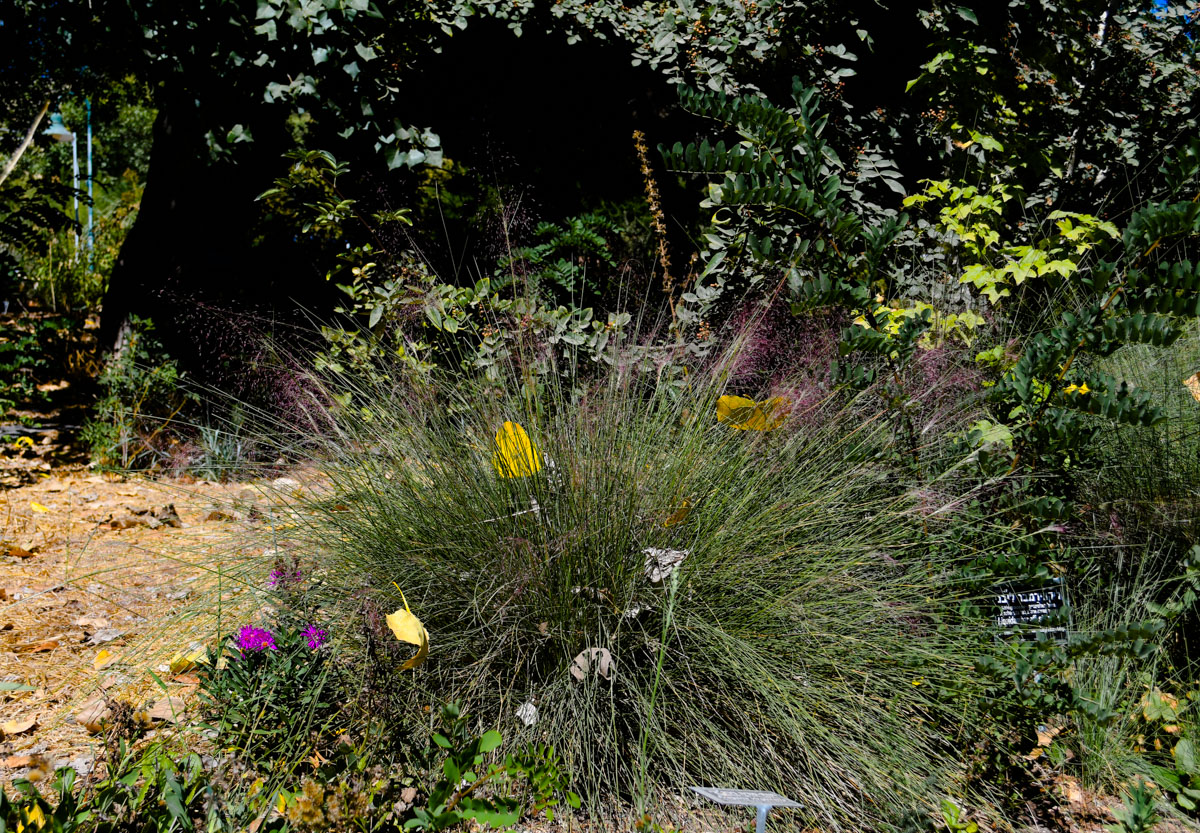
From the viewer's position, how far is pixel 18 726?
83.4 inches

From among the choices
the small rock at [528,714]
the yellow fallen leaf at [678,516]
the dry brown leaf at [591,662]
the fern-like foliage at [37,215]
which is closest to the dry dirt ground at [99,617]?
the small rock at [528,714]

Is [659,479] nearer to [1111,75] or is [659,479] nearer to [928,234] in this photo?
[928,234]

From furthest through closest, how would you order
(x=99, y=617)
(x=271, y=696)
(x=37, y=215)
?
(x=37, y=215) → (x=99, y=617) → (x=271, y=696)

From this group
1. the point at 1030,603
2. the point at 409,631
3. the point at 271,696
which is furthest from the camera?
the point at 1030,603

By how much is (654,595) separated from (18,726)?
65.3 inches

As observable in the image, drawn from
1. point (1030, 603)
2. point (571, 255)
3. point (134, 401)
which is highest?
point (571, 255)

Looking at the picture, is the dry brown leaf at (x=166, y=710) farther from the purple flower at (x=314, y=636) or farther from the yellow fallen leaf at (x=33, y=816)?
the yellow fallen leaf at (x=33, y=816)

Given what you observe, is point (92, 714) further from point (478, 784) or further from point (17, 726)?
point (478, 784)

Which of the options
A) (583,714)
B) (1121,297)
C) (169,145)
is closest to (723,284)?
(1121,297)

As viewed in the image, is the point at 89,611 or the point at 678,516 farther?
the point at 89,611

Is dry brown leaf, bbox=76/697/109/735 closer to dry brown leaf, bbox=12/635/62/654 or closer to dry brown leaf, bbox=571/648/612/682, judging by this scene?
dry brown leaf, bbox=12/635/62/654

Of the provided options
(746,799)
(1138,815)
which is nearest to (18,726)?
(746,799)

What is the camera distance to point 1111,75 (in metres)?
4.05

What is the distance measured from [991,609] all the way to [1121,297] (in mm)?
954
